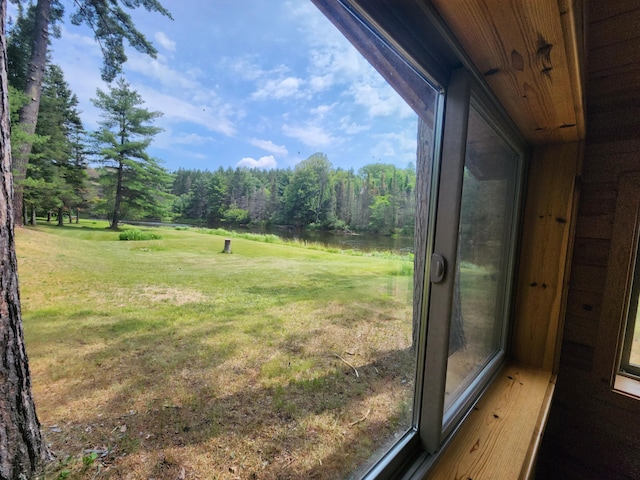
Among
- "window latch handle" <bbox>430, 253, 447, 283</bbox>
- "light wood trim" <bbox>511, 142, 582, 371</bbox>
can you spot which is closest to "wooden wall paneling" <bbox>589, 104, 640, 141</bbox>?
"light wood trim" <bbox>511, 142, 582, 371</bbox>

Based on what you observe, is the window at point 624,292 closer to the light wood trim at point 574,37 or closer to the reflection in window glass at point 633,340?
the reflection in window glass at point 633,340

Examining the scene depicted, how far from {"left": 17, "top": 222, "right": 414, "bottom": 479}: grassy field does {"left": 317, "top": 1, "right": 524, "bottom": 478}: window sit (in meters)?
0.12

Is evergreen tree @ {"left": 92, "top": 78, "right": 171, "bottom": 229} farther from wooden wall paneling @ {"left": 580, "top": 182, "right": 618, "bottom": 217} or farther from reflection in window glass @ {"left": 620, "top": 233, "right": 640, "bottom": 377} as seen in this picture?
reflection in window glass @ {"left": 620, "top": 233, "right": 640, "bottom": 377}

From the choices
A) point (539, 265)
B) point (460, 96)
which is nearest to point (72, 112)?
point (460, 96)

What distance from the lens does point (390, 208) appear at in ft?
3.74

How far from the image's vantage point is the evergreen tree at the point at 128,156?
2.98ft

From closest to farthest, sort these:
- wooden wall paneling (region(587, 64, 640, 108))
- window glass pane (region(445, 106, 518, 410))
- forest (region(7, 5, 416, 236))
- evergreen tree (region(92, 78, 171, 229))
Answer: forest (region(7, 5, 416, 236)), window glass pane (region(445, 106, 518, 410)), evergreen tree (region(92, 78, 171, 229)), wooden wall paneling (region(587, 64, 640, 108))

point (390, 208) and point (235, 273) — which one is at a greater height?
point (390, 208)

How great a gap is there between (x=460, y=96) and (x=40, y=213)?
1.13m

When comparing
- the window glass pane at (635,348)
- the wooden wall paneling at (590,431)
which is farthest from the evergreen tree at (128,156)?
the window glass pane at (635,348)

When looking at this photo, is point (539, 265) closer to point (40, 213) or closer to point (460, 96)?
point (460, 96)

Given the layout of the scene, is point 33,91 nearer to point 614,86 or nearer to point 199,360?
point 199,360

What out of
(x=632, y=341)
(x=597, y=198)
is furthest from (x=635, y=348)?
(x=597, y=198)

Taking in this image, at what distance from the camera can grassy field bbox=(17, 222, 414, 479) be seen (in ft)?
2.74
